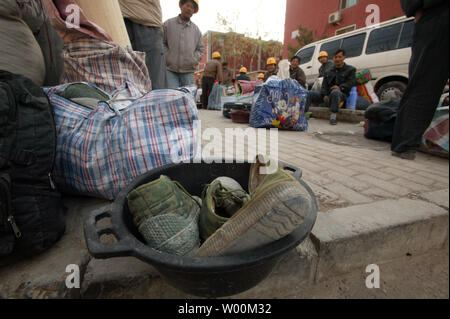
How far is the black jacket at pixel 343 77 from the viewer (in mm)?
3941

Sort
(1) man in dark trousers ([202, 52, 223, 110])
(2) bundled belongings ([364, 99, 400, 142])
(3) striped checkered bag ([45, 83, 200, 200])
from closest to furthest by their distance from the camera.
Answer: (3) striped checkered bag ([45, 83, 200, 200])
(2) bundled belongings ([364, 99, 400, 142])
(1) man in dark trousers ([202, 52, 223, 110])

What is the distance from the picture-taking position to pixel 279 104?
295 cm

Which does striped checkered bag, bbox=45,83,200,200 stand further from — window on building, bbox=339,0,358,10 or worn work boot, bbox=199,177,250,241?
window on building, bbox=339,0,358,10

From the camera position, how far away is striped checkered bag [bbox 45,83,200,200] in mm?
851

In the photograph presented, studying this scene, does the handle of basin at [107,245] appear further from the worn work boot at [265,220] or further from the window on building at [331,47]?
the window on building at [331,47]

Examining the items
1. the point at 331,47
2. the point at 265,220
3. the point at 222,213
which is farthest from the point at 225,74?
the point at 265,220

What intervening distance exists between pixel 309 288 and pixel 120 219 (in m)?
0.74

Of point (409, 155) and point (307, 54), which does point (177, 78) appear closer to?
point (409, 155)

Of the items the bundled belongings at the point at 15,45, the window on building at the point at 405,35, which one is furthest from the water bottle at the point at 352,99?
the bundled belongings at the point at 15,45

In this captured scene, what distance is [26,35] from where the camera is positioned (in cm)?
100

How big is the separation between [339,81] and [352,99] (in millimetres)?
440

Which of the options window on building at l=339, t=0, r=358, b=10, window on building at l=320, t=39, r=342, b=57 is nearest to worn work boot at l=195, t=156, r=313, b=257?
window on building at l=320, t=39, r=342, b=57

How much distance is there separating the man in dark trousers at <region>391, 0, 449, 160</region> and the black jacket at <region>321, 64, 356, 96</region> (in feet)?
8.90

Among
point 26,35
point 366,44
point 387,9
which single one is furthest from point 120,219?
point 387,9
